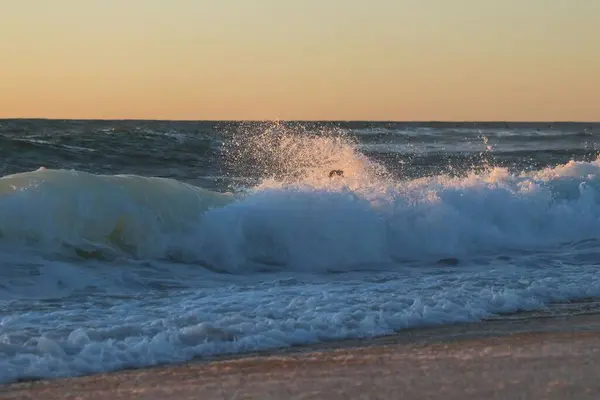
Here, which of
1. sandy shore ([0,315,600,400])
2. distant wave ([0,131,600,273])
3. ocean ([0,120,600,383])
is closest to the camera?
sandy shore ([0,315,600,400])

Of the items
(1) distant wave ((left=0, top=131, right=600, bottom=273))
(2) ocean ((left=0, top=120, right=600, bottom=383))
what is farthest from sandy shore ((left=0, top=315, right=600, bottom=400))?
(1) distant wave ((left=0, top=131, right=600, bottom=273))

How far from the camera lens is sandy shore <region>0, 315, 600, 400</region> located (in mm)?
4188

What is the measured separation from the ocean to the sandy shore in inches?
14.2

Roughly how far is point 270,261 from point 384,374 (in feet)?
17.6

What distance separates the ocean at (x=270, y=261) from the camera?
581cm

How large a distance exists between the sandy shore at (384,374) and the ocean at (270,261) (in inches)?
14.2

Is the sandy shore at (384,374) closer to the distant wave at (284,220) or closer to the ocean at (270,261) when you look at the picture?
the ocean at (270,261)

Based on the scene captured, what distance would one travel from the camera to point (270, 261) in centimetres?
987

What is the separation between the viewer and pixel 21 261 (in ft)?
28.4

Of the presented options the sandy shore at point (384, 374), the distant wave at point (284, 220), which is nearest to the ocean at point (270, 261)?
the distant wave at point (284, 220)

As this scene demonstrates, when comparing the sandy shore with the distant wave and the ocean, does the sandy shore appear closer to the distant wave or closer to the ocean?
the ocean

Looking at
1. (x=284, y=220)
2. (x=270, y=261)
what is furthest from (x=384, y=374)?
(x=284, y=220)

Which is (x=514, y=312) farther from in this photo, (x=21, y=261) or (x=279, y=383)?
(x=21, y=261)

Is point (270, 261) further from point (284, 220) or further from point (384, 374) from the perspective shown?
point (384, 374)
